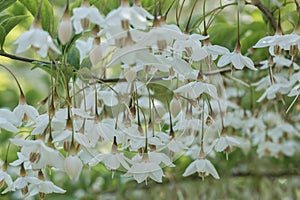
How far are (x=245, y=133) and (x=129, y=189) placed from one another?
40 centimetres

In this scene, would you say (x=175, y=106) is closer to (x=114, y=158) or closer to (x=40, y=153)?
(x=114, y=158)

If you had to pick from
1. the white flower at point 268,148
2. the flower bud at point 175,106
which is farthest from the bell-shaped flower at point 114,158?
the white flower at point 268,148

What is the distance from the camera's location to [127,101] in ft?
2.83

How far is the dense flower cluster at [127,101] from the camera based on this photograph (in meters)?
0.69

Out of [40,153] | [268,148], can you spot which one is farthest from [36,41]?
[268,148]

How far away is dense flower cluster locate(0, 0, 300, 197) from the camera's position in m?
0.69

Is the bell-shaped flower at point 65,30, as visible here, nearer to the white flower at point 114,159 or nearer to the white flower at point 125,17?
the white flower at point 125,17

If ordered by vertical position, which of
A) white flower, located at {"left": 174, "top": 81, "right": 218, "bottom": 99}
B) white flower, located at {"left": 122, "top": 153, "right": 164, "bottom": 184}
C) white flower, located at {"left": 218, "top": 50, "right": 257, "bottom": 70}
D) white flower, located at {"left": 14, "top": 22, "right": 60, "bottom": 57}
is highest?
white flower, located at {"left": 14, "top": 22, "right": 60, "bottom": 57}

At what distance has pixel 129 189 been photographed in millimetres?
1712

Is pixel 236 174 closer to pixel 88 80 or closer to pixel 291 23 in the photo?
pixel 291 23

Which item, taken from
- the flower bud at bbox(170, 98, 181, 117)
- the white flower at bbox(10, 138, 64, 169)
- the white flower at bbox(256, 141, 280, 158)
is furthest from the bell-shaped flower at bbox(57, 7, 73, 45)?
the white flower at bbox(256, 141, 280, 158)

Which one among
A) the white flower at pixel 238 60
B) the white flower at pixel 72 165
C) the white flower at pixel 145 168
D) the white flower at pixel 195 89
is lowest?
the white flower at pixel 145 168

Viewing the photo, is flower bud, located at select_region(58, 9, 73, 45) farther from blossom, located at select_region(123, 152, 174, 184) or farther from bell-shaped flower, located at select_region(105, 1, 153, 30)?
blossom, located at select_region(123, 152, 174, 184)

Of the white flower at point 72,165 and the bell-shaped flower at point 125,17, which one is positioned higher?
the bell-shaped flower at point 125,17
